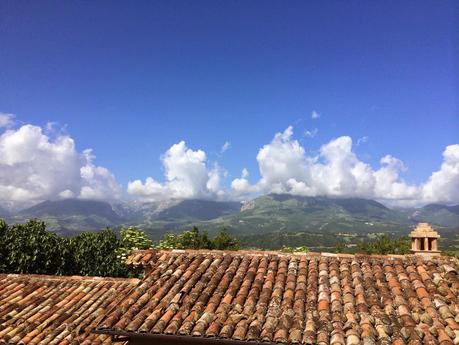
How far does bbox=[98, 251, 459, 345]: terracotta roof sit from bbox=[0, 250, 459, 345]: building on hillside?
0.02m

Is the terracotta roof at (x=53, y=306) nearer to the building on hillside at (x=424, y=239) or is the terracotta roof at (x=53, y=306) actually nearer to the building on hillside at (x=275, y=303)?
the building on hillside at (x=275, y=303)

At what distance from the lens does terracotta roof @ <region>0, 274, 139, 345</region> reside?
1245cm

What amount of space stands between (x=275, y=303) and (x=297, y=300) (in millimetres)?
544

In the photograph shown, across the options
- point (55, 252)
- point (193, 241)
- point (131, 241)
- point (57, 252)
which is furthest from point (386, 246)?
point (55, 252)

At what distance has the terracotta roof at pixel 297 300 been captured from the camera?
780cm

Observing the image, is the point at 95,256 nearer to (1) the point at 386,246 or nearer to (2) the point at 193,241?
(2) the point at 193,241

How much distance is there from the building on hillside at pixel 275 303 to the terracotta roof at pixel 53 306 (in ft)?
0.22

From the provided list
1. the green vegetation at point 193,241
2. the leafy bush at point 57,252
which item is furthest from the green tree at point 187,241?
the leafy bush at point 57,252

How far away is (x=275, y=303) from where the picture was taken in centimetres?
886

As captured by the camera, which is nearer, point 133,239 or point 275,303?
point 275,303

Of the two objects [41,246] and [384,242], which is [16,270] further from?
[384,242]

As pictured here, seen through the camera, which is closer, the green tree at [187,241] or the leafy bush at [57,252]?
the leafy bush at [57,252]

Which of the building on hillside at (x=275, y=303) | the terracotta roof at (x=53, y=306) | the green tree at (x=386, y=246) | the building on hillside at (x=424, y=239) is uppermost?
the building on hillside at (x=424, y=239)

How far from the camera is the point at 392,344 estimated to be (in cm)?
736
